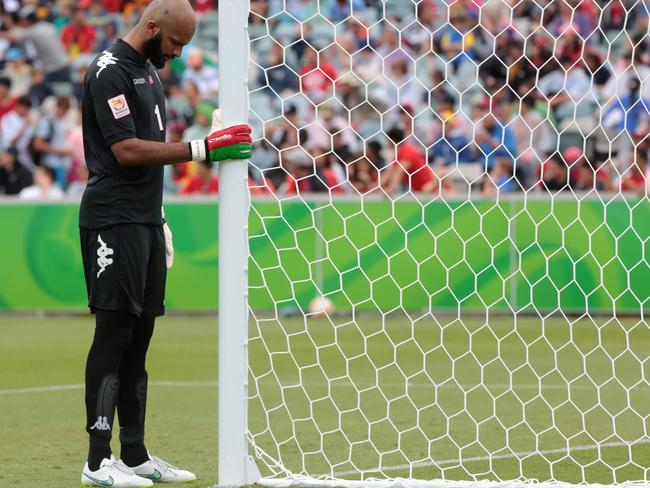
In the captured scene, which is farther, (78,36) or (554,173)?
(78,36)

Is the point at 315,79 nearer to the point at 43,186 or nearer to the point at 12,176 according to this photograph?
the point at 43,186

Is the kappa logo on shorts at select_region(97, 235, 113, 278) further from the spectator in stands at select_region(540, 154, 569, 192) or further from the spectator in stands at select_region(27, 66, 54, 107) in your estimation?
the spectator in stands at select_region(27, 66, 54, 107)

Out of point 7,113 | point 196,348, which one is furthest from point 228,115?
point 7,113

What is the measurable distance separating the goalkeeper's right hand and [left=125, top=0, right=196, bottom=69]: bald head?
44cm

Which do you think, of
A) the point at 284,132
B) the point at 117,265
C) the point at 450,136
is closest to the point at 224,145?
the point at 117,265

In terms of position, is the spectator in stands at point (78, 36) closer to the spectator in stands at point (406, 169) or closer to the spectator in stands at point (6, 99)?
the spectator in stands at point (6, 99)

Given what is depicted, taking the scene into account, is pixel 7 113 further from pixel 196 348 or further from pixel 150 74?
pixel 150 74

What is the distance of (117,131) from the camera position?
5918 millimetres

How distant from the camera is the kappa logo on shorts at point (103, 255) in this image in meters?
6.02

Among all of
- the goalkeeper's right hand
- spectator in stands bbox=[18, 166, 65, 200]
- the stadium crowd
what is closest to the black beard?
the goalkeeper's right hand

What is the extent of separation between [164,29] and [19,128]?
1420 cm

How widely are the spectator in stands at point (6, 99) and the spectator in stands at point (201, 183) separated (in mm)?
3986

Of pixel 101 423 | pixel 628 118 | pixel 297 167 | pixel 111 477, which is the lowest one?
pixel 111 477

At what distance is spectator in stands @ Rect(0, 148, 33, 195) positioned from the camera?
60.2ft
